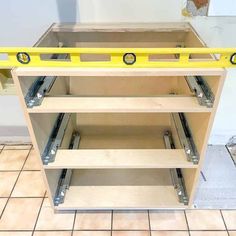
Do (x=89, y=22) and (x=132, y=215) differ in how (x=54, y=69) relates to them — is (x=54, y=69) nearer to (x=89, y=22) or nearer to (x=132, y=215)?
(x=89, y=22)

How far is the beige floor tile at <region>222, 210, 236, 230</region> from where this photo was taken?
1177mm

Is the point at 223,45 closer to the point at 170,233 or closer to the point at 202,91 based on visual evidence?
the point at 202,91

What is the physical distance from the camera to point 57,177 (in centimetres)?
124

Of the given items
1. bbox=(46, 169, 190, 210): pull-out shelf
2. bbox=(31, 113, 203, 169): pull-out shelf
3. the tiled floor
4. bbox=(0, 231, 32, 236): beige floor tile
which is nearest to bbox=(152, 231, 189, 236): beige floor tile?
the tiled floor

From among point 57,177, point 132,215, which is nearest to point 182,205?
point 132,215

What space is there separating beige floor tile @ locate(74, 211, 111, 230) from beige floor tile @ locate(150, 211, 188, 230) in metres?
0.21

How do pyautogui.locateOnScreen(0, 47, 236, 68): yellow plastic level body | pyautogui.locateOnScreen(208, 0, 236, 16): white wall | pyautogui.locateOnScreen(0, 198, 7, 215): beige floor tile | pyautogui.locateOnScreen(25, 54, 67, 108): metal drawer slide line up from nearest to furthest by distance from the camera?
pyautogui.locateOnScreen(0, 47, 236, 68): yellow plastic level body → pyautogui.locateOnScreen(25, 54, 67, 108): metal drawer slide → pyautogui.locateOnScreen(208, 0, 236, 16): white wall → pyautogui.locateOnScreen(0, 198, 7, 215): beige floor tile

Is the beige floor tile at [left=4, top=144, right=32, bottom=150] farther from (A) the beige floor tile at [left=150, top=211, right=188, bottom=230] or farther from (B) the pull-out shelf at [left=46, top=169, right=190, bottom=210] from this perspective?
(A) the beige floor tile at [left=150, top=211, right=188, bottom=230]

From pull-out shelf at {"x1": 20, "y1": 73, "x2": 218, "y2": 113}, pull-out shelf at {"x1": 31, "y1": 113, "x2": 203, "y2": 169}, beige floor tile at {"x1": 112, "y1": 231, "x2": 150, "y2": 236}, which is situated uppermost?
pull-out shelf at {"x1": 20, "y1": 73, "x2": 218, "y2": 113}

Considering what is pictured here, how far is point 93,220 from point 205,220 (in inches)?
20.7

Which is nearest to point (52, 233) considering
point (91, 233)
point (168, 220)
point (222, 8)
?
point (91, 233)

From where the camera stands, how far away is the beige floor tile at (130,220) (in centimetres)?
117

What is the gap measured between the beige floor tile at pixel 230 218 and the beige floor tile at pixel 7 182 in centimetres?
110

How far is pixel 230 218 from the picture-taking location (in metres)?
1.21
